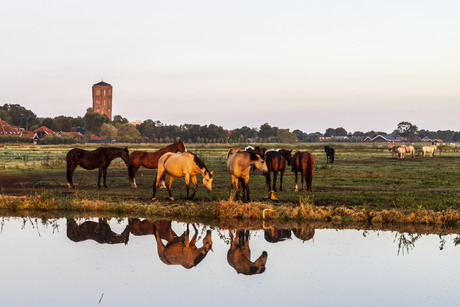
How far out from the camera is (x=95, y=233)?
1048 centimetres

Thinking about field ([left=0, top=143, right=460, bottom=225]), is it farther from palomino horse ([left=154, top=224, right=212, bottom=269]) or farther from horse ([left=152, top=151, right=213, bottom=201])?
palomino horse ([left=154, top=224, right=212, bottom=269])

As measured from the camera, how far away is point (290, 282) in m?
7.29

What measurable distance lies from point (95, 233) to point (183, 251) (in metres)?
2.53

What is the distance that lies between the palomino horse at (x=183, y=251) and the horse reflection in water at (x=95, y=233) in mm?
838

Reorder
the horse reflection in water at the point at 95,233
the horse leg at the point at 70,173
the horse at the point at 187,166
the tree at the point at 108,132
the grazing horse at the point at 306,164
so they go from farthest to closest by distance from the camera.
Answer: the tree at the point at 108,132
the horse leg at the point at 70,173
the grazing horse at the point at 306,164
the horse at the point at 187,166
the horse reflection in water at the point at 95,233

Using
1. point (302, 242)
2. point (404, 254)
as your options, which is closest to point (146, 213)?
point (302, 242)

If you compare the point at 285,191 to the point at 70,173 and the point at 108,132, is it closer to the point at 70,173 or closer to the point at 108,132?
the point at 70,173

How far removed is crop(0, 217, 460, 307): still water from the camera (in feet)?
21.6

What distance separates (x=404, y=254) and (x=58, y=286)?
6.32m

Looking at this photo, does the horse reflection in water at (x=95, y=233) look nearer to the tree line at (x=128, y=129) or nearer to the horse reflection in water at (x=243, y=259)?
the horse reflection in water at (x=243, y=259)

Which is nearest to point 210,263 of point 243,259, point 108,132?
point 243,259

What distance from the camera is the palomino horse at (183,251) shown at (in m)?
8.40

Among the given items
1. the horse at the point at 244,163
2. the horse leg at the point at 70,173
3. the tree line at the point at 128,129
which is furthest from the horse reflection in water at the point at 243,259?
the tree line at the point at 128,129

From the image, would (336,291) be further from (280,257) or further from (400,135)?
(400,135)
